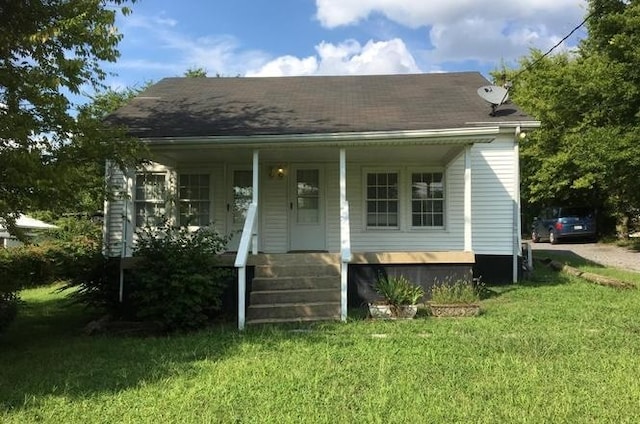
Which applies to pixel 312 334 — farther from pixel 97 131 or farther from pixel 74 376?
pixel 97 131

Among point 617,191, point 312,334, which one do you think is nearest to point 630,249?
point 617,191

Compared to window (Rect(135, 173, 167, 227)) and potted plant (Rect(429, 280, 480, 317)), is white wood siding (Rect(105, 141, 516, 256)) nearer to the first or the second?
window (Rect(135, 173, 167, 227))

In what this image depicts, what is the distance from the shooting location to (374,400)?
4.67 metres

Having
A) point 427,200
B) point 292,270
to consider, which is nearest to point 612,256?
point 427,200

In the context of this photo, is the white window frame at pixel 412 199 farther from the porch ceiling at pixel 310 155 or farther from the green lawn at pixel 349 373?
the green lawn at pixel 349 373

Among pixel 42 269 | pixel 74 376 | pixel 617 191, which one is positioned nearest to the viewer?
pixel 74 376

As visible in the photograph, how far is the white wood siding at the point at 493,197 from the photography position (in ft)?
41.1

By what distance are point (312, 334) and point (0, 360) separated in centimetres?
382

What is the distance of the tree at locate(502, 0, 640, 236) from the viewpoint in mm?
19078

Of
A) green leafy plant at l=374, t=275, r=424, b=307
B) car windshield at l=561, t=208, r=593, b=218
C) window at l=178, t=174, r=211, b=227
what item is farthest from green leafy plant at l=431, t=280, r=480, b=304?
car windshield at l=561, t=208, r=593, b=218

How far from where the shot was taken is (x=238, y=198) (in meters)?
12.9

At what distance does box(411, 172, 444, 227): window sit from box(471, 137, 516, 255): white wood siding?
74 centimetres

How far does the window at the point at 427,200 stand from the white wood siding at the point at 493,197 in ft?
2.42

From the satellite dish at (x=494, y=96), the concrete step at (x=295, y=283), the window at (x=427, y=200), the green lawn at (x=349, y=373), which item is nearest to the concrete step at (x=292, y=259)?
the concrete step at (x=295, y=283)
